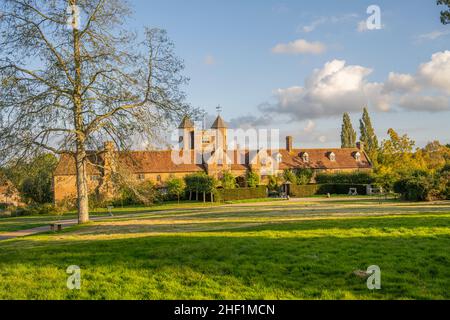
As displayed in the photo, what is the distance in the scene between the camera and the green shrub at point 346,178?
56156mm

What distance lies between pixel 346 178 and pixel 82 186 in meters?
43.7

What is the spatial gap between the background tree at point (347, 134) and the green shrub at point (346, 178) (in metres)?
25.0

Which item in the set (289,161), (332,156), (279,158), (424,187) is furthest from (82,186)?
(332,156)

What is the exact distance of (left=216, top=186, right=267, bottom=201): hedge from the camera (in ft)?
162

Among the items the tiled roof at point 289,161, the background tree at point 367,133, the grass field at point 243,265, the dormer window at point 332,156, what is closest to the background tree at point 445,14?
the grass field at point 243,265

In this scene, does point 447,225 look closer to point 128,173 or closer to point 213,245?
point 213,245

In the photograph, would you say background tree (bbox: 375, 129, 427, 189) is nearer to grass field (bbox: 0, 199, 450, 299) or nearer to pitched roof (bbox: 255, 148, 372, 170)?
pitched roof (bbox: 255, 148, 372, 170)

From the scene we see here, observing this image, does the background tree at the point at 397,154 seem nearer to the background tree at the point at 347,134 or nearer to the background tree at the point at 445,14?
the background tree at the point at 347,134

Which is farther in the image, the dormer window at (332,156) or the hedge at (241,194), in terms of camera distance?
the dormer window at (332,156)

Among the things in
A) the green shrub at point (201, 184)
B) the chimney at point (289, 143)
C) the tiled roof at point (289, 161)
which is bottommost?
the green shrub at point (201, 184)

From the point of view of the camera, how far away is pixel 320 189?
189 ft

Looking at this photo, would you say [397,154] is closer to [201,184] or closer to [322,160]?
[322,160]

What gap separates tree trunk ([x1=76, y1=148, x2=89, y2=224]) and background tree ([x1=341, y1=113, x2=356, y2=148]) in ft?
225

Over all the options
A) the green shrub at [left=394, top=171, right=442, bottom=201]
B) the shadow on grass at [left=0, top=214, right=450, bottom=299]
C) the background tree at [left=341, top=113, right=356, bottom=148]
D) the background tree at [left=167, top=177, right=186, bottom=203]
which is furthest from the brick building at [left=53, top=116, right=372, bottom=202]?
the shadow on grass at [left=0, top=214, right=450, bottom=299]
